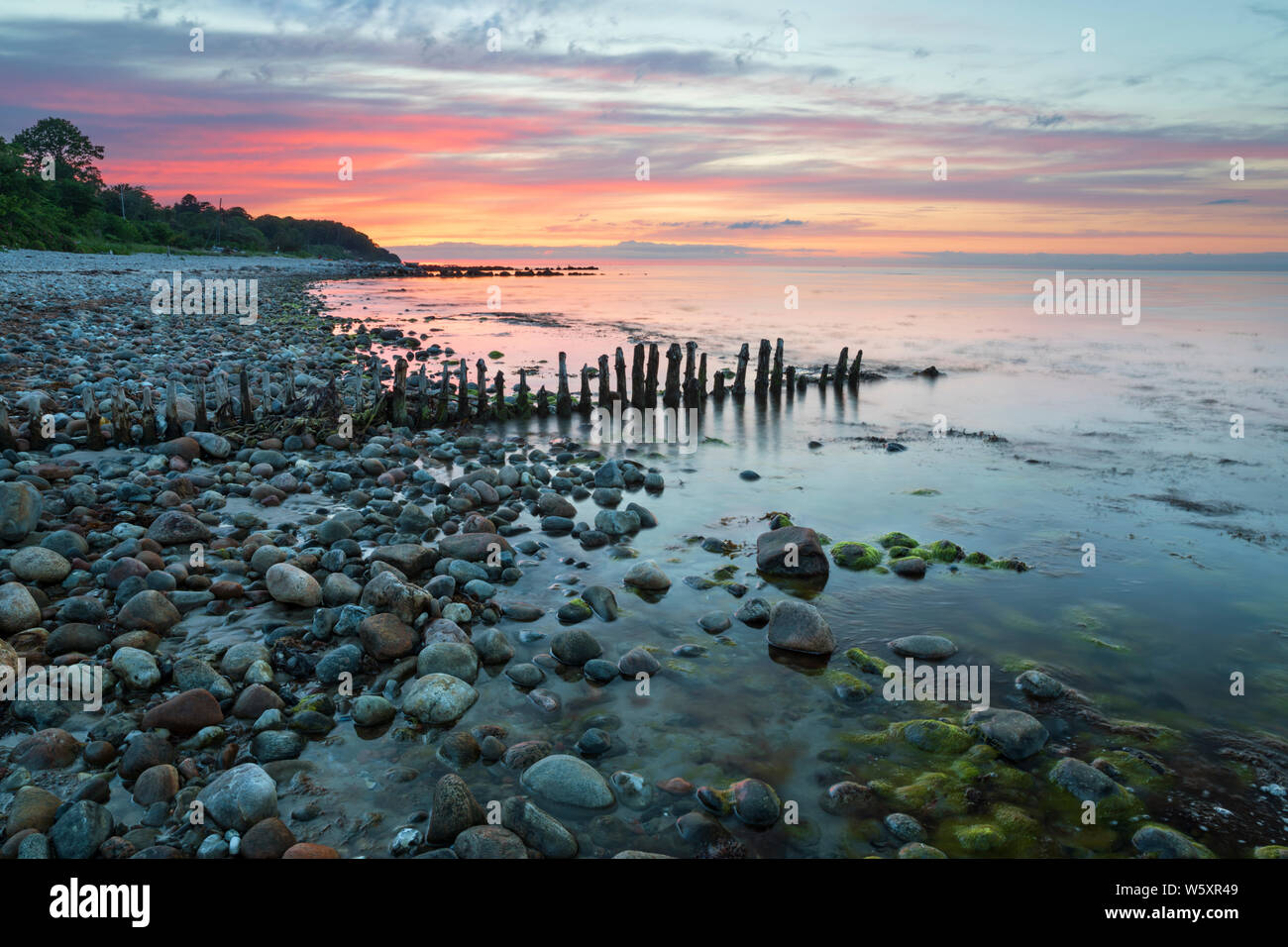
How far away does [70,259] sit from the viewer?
181 feet

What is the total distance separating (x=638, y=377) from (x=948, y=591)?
13329 millimetres

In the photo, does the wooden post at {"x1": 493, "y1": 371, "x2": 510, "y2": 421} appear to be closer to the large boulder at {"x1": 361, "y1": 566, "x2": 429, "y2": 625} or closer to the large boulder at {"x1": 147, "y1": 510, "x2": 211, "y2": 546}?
the large boulder at {"x1": 147, "y1": 510, "x2": 211, "y2": 546}

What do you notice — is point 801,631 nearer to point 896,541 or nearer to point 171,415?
point 896,541

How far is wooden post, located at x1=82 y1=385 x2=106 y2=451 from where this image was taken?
44.4ft

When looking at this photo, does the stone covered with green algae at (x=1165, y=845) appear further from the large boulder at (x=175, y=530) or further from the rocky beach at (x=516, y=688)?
the large boulder at (x=175, y=530)

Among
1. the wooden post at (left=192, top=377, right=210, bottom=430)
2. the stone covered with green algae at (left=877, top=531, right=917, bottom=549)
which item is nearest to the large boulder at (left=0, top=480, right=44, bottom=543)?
the wooden post at (left=192, top=377, right=210, bottom=430)

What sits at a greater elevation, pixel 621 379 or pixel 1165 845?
pixel 621 379

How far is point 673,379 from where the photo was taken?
23188 mm

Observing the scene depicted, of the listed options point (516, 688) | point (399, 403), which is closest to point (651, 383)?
point (399, 403)

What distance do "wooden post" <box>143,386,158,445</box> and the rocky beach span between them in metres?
0.33

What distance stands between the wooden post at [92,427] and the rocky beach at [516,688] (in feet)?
0.23

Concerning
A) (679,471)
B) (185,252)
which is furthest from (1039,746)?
(185,252)
